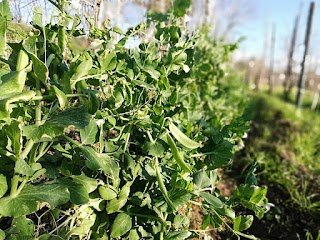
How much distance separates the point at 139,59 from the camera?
46.8 inches

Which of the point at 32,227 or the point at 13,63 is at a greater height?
the point at 13,63

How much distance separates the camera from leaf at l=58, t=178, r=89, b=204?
0.92 meters

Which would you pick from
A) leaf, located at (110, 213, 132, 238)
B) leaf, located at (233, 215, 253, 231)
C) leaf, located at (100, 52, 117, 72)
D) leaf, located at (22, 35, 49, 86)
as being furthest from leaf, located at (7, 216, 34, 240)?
leaf, located at (233, 215, 253, 231)

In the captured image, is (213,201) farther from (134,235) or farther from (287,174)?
(287,174)

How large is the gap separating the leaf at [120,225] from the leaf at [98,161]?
16cm

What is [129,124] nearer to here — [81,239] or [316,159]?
[81,239]

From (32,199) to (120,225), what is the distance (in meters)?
0.29

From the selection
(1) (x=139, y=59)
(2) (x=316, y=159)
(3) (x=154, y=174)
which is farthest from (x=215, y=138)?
(2) (x=316, y=159)

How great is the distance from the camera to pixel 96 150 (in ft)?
3.30

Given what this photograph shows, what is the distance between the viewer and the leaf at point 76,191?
92cm

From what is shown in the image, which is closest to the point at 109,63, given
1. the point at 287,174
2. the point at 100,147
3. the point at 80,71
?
the point at 80,71

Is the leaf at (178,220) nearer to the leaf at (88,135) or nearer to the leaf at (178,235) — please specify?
the leaf at (178,235)

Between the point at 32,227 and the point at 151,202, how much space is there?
351 mm

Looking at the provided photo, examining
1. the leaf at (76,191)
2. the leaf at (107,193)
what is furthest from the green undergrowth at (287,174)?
the leaf at (76,191)
